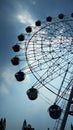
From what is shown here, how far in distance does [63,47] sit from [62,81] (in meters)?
3.70

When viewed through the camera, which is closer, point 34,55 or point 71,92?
point 71,92

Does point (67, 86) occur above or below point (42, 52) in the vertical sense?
below

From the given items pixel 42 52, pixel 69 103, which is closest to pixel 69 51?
pixel 42 52

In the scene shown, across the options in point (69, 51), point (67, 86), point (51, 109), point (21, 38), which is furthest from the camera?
point (21, 38)

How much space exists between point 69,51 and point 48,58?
205 centimetres

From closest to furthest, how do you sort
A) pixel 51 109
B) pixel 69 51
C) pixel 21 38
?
pixel 51 109, pixel 69 51, pixel 21 38

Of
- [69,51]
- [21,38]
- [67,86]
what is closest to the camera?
[67,86]

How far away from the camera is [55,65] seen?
23.5m

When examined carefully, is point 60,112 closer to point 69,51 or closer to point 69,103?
point 69,103

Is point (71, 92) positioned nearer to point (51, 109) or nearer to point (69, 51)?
point (51, 109)

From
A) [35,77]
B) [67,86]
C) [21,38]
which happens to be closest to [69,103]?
[67,86]

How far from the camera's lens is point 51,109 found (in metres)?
18.6

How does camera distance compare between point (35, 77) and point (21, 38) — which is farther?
point (21, 38)

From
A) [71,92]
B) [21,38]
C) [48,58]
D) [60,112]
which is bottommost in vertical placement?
[60,112]
